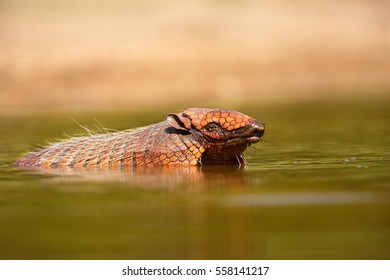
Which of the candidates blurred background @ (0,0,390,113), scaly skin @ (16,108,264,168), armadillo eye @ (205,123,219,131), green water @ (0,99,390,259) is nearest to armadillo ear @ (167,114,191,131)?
scaly skin @ (16,108,264,168)

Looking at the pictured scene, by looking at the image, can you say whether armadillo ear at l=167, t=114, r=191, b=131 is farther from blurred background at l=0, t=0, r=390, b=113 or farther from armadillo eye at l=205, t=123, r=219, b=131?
blurred background at l=0, t=0, r=390, b=113

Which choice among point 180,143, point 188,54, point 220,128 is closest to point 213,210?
point 220,128

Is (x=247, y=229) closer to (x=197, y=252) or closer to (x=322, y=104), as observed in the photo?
(x=197, y=252)

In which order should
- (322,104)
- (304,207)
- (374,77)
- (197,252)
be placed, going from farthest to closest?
(374,77)
(322,104)
(304,207)
(197,252)

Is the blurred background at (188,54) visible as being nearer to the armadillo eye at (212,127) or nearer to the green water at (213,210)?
the green water at (213,210)

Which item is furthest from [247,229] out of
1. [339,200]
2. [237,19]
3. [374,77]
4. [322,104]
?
[237,19]

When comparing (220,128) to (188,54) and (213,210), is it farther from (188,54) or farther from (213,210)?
(188,54)
